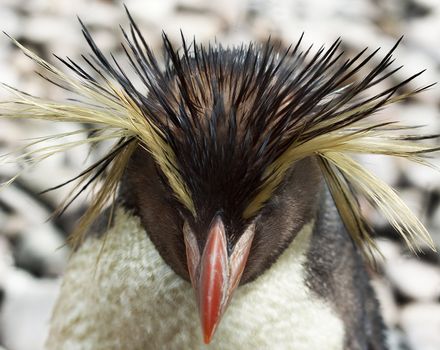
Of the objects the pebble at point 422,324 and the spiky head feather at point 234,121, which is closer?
the spiky head feather at point 234,121

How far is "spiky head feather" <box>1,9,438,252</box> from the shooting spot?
1129 millimetres

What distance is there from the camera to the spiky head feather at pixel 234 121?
3.70ft

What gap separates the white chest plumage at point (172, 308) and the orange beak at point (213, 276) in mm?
184

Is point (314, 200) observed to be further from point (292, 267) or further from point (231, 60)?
point (231, 60)

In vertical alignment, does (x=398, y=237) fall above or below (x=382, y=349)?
above

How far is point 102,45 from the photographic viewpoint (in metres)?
2.84

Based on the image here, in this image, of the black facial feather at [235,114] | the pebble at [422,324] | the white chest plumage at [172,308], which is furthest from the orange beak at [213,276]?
the pebble at [422,324]

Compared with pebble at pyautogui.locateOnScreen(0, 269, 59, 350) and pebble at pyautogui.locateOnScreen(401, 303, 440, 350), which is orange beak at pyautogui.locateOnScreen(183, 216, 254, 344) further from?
pebble at pyautogui.locateOnScreen(401, 303, 440, 350)

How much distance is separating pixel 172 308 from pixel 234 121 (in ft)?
1.12

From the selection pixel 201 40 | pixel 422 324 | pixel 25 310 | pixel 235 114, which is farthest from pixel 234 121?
pixel 201 40

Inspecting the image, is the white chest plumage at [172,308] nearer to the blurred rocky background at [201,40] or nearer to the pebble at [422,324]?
the blurred rocky background at [201,40]

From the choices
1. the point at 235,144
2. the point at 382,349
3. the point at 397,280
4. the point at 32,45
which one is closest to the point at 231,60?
the point at 235,144

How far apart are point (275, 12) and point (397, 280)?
1.24 m

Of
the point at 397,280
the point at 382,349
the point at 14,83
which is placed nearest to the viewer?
the point at 382,349
